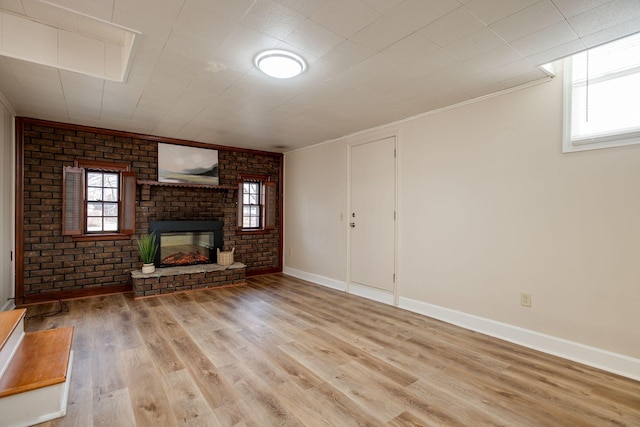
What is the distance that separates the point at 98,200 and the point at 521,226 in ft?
17.5

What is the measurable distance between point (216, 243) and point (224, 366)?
3201mm

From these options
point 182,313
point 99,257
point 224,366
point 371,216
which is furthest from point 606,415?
point 99,257

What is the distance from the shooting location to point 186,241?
201 inches

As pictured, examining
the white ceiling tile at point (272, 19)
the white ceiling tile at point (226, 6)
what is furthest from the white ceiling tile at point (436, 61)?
the white ceiling tile at point (226, 6)

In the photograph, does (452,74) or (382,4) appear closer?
(382,4)

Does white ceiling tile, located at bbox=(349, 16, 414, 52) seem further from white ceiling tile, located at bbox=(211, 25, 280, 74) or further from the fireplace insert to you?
the fireplace insert

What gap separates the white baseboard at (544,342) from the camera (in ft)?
7.61

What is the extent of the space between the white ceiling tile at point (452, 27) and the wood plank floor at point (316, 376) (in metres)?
2.39

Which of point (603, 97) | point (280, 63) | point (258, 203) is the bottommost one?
point (258, 203)

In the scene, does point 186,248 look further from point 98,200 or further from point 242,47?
point 242,47

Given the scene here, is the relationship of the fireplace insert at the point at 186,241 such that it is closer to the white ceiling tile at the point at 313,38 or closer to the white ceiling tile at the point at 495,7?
the white ceiling tile at the point at 313,38

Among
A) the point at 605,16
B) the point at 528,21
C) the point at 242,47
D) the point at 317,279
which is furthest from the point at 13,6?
the point at 317,279

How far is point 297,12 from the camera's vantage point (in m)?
1.80

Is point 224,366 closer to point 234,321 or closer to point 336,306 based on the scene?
point 234,321
